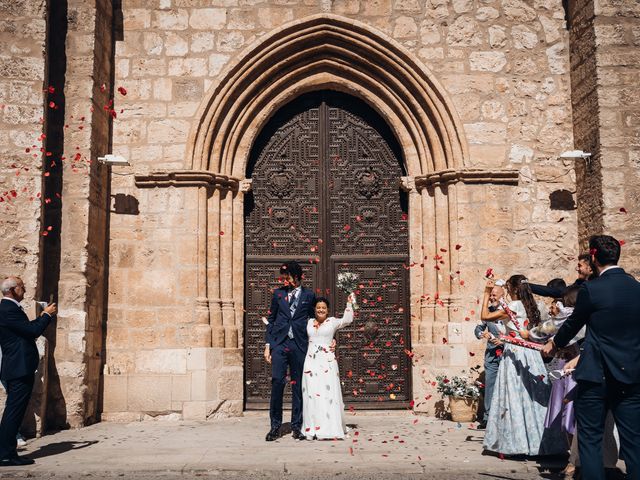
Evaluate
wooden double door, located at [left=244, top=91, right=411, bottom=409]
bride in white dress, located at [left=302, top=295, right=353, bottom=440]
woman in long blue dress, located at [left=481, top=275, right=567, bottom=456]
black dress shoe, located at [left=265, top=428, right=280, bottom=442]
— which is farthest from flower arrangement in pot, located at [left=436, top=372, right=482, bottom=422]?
black dress shoe, located at [left=265, top=428, right=280, bottom=442]

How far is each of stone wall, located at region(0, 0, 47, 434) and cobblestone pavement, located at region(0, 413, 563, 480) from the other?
3.90 feet

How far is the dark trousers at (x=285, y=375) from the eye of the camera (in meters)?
6.62

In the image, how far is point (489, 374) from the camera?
726 cm

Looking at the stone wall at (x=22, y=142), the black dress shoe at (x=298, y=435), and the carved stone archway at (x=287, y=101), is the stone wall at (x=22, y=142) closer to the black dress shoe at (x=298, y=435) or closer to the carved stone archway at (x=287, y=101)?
the carved stone archway at (x=287, y=101)

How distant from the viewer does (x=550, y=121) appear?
8.51m

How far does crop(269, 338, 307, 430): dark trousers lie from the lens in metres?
6.62

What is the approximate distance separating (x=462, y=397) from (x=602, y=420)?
357cm

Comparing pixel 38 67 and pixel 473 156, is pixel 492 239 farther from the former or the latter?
pixel 38 67

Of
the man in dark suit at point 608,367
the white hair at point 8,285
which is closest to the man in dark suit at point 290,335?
the white hair at point 8,285

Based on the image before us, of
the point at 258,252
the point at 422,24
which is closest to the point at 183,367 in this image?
the point at 258,252

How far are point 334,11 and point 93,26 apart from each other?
2.87m

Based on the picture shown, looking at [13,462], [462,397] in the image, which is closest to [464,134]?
[462,397]

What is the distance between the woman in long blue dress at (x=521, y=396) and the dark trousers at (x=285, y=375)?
72.8 inches

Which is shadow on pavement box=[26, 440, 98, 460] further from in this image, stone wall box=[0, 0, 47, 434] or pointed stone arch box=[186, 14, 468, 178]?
pointed stone arch box=[186, 14, 468, 178]
